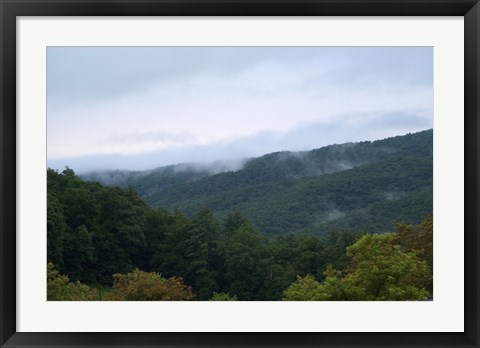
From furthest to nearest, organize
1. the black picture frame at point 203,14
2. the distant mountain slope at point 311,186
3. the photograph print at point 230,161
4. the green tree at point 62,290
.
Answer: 1. the distant mountain slope at point 311,186
2. the photograph print at point 230,161
3. the green tree at point 62,290
4. the black picture frame at point 203,14

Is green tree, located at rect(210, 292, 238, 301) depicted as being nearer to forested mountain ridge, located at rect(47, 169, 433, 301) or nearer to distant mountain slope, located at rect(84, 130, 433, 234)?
forested mountain ridge, located at rect(47, 169, 433, 301)

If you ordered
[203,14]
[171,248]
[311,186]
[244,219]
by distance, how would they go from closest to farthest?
[203,14] < [171,248] < [244,219] < [311,186]

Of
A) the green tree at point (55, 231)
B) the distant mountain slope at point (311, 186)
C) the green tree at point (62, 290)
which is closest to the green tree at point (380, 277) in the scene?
the green tree at point (62, 290)

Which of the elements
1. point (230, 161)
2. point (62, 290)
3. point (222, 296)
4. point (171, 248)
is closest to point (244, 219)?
point (230, 161)

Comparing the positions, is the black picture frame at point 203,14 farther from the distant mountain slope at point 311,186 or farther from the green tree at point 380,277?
the distant mountain slope at point 311,186

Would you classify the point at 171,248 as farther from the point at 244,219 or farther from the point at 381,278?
the point at 381,278

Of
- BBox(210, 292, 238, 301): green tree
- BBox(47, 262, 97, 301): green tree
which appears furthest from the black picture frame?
BBox(210, 292, 238, 301): green tree
